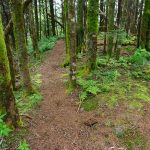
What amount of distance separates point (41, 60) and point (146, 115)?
39.6ft

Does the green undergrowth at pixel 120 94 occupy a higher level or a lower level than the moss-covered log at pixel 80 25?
lower

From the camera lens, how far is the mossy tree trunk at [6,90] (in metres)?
5.99

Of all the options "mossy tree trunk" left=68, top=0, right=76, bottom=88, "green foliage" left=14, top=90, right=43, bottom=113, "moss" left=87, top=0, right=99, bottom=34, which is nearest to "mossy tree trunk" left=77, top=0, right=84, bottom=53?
"moss" left=87, top=0, right=99, bottom=34

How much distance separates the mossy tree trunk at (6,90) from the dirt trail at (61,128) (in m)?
0.84

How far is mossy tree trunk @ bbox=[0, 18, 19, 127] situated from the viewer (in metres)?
5.99

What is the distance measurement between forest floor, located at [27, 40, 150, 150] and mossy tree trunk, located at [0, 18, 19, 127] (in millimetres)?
824

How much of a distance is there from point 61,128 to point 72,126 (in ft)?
1.25

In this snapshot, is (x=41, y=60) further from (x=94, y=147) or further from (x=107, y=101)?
(x=94, y=147)

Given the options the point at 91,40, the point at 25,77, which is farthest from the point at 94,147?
the point at 91,40

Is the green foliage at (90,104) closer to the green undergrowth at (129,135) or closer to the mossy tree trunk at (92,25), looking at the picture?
the green undergrowth at (129,135)

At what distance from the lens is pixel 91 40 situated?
10227mm

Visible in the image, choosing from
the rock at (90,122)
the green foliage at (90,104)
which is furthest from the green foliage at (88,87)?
the rock at (90,122)

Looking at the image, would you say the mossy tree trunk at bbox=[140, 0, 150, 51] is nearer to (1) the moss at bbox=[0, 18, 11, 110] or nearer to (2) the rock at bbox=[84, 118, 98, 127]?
(2) the rock at bbox=[84, 118, 98, 127]

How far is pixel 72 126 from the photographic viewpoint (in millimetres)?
7492
